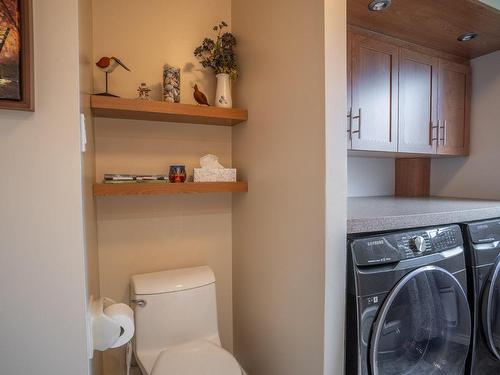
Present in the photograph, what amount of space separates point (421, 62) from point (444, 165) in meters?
0.92

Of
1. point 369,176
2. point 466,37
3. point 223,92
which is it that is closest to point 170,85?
point 223,92

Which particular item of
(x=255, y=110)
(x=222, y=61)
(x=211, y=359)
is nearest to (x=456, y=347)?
(x=211, y=359)

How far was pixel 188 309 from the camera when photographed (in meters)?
1.43

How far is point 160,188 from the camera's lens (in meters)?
1.35

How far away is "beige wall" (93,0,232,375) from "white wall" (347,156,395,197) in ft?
3.19

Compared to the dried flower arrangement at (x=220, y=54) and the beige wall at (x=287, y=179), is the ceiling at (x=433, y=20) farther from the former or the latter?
the dried flower arrangement at (x=220, y=54)

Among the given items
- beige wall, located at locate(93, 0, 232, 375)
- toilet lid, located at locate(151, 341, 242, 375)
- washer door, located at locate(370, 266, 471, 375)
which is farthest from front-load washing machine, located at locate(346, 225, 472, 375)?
beige wall, located at locate(93, 0, 232, 375)

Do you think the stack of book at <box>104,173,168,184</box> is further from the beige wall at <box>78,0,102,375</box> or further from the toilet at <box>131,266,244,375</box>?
the toilet at <box>131,266,244,375</box>

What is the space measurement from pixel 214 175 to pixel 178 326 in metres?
0.82

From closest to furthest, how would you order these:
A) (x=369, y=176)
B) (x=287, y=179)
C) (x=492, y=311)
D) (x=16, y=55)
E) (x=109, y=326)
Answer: (x=16, y=55) → (x=109, y=326) → (x=287, y=179) → (x=492, y=311) → (x=369, y=176)

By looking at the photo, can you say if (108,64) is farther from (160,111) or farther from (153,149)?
(153,149)

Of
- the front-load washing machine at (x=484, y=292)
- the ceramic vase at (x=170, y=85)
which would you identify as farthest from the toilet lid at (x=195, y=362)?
the ceramic vase at (x=170, y=85)

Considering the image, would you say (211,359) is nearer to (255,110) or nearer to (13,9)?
(255,110)

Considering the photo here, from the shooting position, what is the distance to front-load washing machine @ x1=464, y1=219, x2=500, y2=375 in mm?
1256
